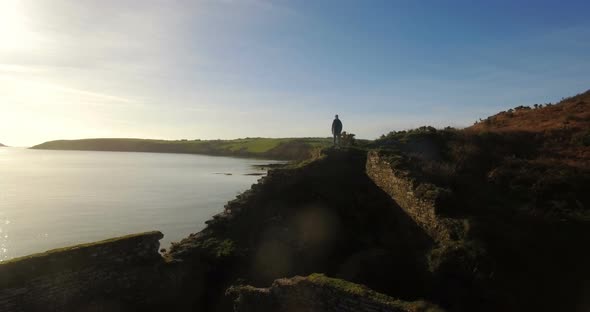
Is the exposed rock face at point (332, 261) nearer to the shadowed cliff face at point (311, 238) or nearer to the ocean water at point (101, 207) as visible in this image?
the shadowed cliff face at point (311, 238)

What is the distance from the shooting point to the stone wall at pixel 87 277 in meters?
10.5

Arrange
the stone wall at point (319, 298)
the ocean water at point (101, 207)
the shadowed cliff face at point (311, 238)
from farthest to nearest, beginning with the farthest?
the ocean water at point (101, 207) < the shadowed cliff face at point (311, 238) < the stone wall at point (319, 298)

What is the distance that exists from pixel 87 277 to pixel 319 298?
6788mm

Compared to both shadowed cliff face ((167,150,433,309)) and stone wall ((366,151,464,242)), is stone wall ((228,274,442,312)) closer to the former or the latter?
shadowed cliff face ((167,150,433,309))

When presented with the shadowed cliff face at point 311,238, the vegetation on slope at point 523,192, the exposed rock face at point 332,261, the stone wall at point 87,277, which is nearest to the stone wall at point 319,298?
the exposed rock face at point 332,261

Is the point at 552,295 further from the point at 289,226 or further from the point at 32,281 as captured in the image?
the point at 32,281

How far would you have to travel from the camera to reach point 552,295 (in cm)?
994

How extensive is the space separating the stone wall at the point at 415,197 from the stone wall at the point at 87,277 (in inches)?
340

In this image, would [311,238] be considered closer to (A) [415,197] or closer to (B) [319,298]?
(A) [415,197]

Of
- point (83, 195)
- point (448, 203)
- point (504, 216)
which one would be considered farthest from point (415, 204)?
point (83, 195)

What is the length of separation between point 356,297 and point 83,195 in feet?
139

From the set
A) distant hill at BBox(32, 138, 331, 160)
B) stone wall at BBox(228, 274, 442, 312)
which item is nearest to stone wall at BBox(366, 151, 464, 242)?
stone wall at BBox(228, 274, 442, 312)

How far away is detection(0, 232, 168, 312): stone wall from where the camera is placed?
1051 centimetres

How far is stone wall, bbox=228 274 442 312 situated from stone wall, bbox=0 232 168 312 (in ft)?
11.7
